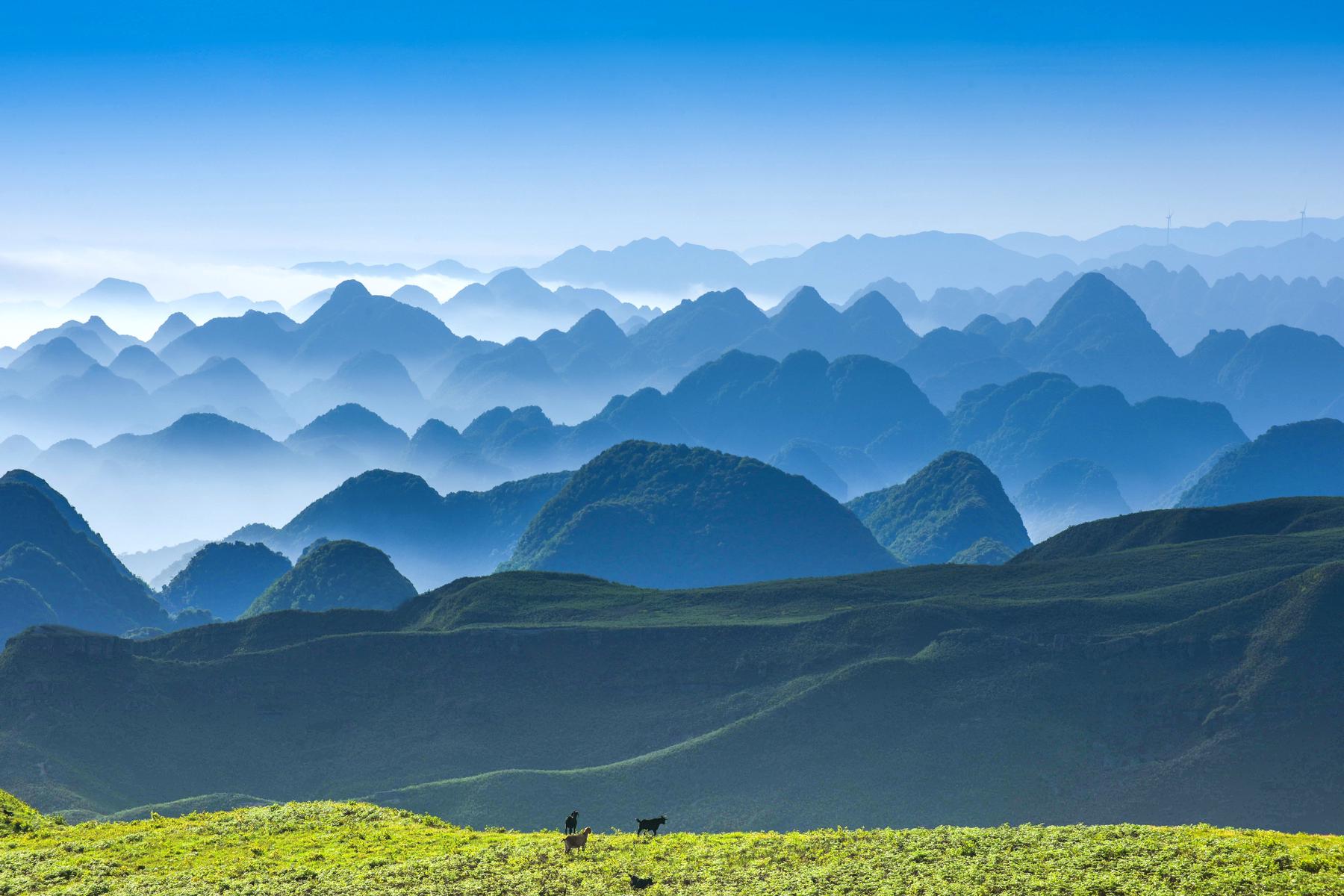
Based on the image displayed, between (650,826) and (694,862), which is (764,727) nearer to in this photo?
(650,826)

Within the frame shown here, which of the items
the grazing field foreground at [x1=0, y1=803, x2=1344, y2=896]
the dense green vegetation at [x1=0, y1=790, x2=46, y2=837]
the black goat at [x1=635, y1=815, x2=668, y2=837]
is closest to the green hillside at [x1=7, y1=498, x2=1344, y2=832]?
the dense green vegetation at [x1=0, y1=790, x2=46, y2=837]

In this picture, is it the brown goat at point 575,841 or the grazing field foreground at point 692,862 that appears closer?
the grazing field foreground at point 692,862

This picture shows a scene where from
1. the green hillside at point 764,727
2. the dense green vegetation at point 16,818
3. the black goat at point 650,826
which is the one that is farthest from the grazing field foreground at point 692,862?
the green hillside at point 764,727

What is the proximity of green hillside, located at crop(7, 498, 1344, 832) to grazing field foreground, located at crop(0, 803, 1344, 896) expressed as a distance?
289 feet

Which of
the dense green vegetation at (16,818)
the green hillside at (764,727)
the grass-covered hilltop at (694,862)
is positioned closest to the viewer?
the grass-covered hilltop at (694,862)

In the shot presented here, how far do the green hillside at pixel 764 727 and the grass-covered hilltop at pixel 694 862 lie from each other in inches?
3487

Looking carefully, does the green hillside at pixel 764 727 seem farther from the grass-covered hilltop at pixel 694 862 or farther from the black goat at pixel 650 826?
the black goat at pixel 650 826

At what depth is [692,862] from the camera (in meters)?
56.4

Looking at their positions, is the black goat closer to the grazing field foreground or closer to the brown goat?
the grazing field foreground

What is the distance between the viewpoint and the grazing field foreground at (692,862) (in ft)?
165

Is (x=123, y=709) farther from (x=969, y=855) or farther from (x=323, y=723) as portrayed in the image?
(x=969, y=855)

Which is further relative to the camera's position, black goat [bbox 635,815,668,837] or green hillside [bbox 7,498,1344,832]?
green hillside [bbox 7,498,1344,832]

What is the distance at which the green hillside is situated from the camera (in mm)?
157125

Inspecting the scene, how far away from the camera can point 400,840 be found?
6488cm
